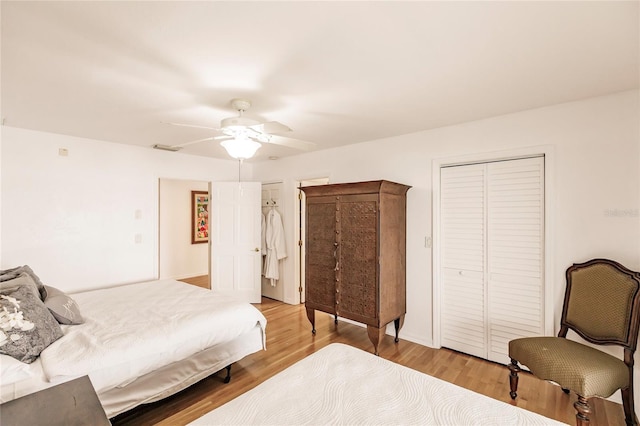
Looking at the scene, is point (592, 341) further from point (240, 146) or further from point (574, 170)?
point (240, 146)

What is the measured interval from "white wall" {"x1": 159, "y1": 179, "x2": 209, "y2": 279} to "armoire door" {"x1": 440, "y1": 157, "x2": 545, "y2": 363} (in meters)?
4.92

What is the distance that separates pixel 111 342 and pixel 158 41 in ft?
6.18

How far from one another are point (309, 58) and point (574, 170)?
93.0 inches

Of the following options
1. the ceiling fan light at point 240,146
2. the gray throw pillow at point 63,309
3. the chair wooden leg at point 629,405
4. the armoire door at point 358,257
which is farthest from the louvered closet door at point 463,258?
the gray throw pillow at point 63,309

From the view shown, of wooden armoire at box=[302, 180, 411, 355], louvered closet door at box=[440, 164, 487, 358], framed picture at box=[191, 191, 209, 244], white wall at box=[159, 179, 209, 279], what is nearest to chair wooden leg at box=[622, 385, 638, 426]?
louvered closet door at box=[440, 164, 487, 358]

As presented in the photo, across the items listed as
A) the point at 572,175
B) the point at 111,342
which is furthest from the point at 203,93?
the point at 572,175

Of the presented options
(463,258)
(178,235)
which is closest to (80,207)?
(178,235)

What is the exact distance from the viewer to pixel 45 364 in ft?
5.57

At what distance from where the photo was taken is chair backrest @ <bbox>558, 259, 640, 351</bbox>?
204cm

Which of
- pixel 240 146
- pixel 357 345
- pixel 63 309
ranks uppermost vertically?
pixel 240 146

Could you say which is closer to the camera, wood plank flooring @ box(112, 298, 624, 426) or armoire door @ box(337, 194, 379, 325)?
wood plank flooring @ box(112, 298, 624, 426)

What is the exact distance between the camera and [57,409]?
1198 millimetres

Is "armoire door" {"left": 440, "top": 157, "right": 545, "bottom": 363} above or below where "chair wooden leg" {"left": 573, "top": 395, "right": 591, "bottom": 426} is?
above

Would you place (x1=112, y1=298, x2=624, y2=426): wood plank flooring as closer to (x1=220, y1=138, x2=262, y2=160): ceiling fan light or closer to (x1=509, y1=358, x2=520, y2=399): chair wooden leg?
(x1=509, y1=358, x2=520, y2=399): chair wooden leg
